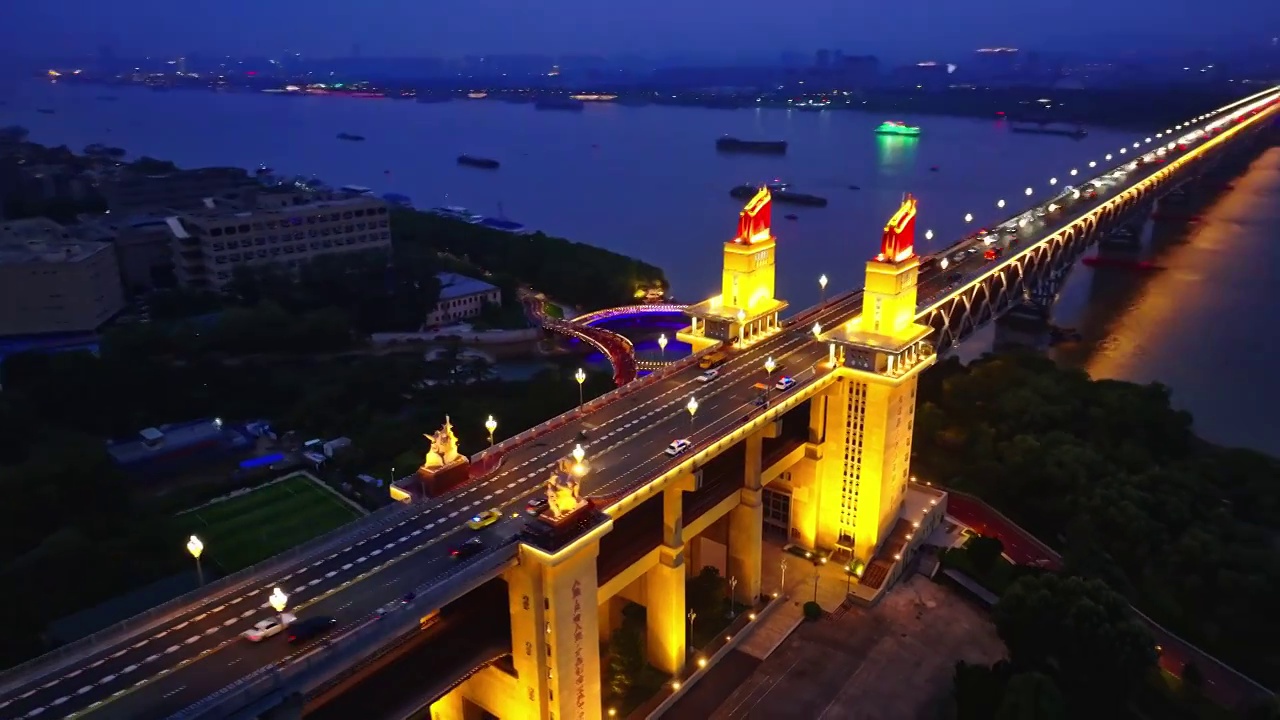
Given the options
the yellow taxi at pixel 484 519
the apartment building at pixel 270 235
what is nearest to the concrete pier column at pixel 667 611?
the yellow taxi at pixel 484 519

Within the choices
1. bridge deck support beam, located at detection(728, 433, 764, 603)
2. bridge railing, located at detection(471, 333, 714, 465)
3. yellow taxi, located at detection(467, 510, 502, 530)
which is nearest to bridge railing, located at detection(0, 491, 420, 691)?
yellow taxi, located at detection(467, 510, 502, 530)

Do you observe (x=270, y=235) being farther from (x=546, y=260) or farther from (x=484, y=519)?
(x=484, y=519)

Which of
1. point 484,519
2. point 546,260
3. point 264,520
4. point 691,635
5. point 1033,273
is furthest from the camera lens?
point 546,260

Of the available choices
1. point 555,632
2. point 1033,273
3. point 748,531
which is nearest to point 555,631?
point 555,632

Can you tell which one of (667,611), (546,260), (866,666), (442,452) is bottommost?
(866,666)

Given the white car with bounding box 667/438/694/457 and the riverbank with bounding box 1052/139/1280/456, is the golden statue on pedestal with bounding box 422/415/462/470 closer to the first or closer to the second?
the white car with bounding box 667/438/694/457

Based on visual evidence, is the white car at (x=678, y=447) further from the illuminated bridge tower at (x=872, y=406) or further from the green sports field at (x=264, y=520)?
the green sports field at (x=264, y=520)

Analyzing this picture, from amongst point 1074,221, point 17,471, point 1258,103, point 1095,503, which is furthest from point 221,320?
point 1258,103
